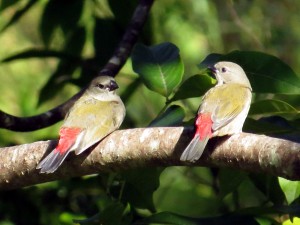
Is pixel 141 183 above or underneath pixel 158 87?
underneath

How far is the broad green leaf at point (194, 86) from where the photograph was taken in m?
2.92

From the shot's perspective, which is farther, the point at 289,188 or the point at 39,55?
the point at 39,55

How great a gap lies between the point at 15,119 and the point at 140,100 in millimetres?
2775

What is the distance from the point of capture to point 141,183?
2.91m

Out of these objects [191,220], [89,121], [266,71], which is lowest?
[191,220]

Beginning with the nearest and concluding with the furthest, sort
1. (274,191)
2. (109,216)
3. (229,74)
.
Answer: (109,216) < (274,191) < (229,74)

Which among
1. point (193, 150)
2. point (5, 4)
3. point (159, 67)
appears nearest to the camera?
point (193, 150)

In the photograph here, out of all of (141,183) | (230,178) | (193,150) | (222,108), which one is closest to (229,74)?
(222,108)

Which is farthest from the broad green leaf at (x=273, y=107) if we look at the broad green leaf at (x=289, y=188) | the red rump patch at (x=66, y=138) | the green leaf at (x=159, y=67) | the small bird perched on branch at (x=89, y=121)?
the red rump patch at (x=66, y=138)

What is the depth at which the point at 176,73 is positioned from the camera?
310 cm

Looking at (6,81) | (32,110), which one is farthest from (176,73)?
(6,81)

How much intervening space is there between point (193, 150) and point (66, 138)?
701 millimetres

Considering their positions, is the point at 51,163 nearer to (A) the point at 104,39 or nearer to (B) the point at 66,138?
(B) the point at 66,138

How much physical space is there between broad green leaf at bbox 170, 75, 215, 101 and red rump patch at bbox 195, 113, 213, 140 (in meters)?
0.12
